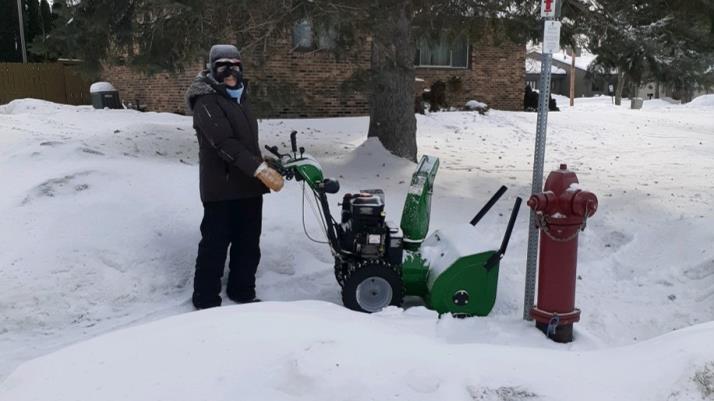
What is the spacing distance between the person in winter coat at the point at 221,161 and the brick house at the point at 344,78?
898 centimetres

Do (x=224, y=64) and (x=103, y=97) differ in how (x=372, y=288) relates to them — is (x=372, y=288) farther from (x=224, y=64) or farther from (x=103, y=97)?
(x=103, y=97)

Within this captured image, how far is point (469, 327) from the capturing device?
395 cm

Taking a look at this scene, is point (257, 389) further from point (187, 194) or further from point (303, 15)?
point (303, 15)

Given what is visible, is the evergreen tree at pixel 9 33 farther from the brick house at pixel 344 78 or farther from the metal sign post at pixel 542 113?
the metal sign post at pixel 542 113

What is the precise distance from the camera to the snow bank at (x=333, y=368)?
244 centimetres

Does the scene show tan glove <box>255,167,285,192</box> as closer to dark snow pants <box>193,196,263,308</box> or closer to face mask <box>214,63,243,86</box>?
dark snow pants <box>193,196,263,308</box>

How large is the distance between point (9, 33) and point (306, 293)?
25187mm

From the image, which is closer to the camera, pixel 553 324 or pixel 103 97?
pixel 553 324

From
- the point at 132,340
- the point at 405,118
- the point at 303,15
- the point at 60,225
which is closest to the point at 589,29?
the point at 405,118

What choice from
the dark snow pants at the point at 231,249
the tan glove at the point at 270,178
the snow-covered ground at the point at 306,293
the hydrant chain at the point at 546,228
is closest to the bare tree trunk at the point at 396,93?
the snow-covered ground at the point at 306,293

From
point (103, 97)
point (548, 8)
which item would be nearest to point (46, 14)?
point (103, 97)

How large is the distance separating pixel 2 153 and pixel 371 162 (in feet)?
14.7

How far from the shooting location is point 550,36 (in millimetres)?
3682

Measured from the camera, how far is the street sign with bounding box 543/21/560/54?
3.65 meters
